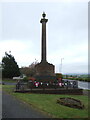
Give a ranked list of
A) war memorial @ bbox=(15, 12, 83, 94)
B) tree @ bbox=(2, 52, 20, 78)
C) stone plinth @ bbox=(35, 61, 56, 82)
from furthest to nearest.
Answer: tree @ bbox=(2, 52, 20, 78) < stone plinth @ bbox=(35, 61, 56, 82) < war memorial @ bbox=(15, 12, 83, 94)

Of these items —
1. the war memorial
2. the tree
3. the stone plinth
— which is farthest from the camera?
the tree

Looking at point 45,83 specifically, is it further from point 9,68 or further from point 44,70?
point 9,68

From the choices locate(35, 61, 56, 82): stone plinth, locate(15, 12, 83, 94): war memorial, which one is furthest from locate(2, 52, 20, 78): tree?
locate(35, 61, 56, 82): stone plinth

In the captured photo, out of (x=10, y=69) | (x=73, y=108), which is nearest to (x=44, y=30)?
(x=73, y=108)

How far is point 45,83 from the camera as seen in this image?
18766mm

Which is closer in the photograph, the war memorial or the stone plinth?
the war memorial

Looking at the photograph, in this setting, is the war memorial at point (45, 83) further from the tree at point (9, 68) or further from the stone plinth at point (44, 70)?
the tree at point (9, 68)

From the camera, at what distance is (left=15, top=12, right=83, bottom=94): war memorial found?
17.0 meters

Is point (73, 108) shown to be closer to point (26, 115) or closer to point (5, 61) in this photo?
point (26, 115)

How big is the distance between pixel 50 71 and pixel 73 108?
1200cm

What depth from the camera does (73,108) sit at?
9500 millimetres

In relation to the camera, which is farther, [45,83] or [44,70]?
[44,70]

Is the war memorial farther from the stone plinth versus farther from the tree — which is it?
the tree

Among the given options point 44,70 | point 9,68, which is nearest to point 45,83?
point 44,70
